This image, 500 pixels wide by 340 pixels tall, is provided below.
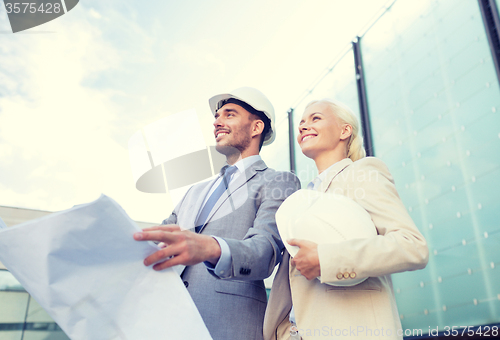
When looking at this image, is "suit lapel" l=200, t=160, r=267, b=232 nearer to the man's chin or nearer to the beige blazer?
the man's chin

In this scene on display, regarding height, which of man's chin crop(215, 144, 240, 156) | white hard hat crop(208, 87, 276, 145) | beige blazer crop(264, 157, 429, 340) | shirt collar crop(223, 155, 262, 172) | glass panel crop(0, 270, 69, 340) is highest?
white hard hat crop(208, 87, 276, 145)

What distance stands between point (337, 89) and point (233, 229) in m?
4.45

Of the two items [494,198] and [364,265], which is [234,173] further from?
[494,198]

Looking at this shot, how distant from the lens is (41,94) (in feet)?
6.70

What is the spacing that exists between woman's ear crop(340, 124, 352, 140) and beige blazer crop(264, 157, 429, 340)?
347 mm

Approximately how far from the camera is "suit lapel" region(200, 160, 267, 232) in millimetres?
1354

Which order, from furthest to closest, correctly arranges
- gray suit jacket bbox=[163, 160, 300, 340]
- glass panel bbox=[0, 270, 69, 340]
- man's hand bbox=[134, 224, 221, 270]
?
1. glass panel bbox=[0, 270, 69, 340]
2. gray suit jacket bbox=[163, 160, 300, 340]
3. man's hand bbox=[134, 224, 221, 270]

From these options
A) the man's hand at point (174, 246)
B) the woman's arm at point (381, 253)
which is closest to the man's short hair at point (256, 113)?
the woman's arm at point (381, 253)

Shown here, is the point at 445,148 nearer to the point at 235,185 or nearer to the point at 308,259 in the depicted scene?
the point at 235,185

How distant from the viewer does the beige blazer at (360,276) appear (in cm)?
90

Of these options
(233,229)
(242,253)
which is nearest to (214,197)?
(233,229)

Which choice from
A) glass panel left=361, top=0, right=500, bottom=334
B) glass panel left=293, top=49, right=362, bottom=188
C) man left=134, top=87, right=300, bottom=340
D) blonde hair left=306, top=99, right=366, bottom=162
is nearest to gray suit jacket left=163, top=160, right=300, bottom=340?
man left=134, top=87, right=300, bottom=340

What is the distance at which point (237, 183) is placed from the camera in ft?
4.70

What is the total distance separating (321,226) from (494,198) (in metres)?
2.62
